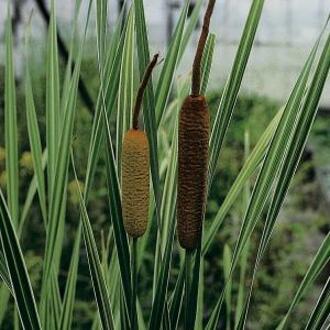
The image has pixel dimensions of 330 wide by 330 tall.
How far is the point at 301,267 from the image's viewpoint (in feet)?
7.18

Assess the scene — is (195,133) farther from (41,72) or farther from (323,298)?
(41,72)

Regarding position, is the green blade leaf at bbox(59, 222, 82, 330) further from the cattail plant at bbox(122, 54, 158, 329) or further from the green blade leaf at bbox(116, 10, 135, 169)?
the cattail plant at bbox(122, 54, 158, 329)

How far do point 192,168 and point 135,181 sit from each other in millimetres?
50

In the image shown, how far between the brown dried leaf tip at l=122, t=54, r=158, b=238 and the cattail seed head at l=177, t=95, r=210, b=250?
3 centimetres

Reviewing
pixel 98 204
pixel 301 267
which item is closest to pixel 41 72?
pixel 98 204

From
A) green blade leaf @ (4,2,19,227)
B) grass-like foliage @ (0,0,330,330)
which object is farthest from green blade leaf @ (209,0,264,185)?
green blade leaf @ (4,2,19,227)

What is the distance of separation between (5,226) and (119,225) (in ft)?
0.32

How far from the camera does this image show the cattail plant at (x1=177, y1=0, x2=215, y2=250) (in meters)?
0.67

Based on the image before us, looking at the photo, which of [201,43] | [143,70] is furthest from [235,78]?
[201,43]

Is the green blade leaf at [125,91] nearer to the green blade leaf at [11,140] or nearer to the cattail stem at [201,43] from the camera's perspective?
the green blade leaf at [11,140]

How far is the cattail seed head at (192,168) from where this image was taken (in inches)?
26.3

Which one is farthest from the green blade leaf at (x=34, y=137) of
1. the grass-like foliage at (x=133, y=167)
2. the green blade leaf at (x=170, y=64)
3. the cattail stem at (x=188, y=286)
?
the cattail stem at (x=188, y=286)

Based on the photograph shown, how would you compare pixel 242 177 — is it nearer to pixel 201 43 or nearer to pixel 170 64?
pixel 170 64

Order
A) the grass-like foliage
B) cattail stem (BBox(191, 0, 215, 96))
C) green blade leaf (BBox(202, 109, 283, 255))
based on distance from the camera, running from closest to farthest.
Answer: cattail stem (BBox(191, 0, 215, 96)), the grass-like foliage, green blade leaf (BBox(202, 109, 283, 255))
